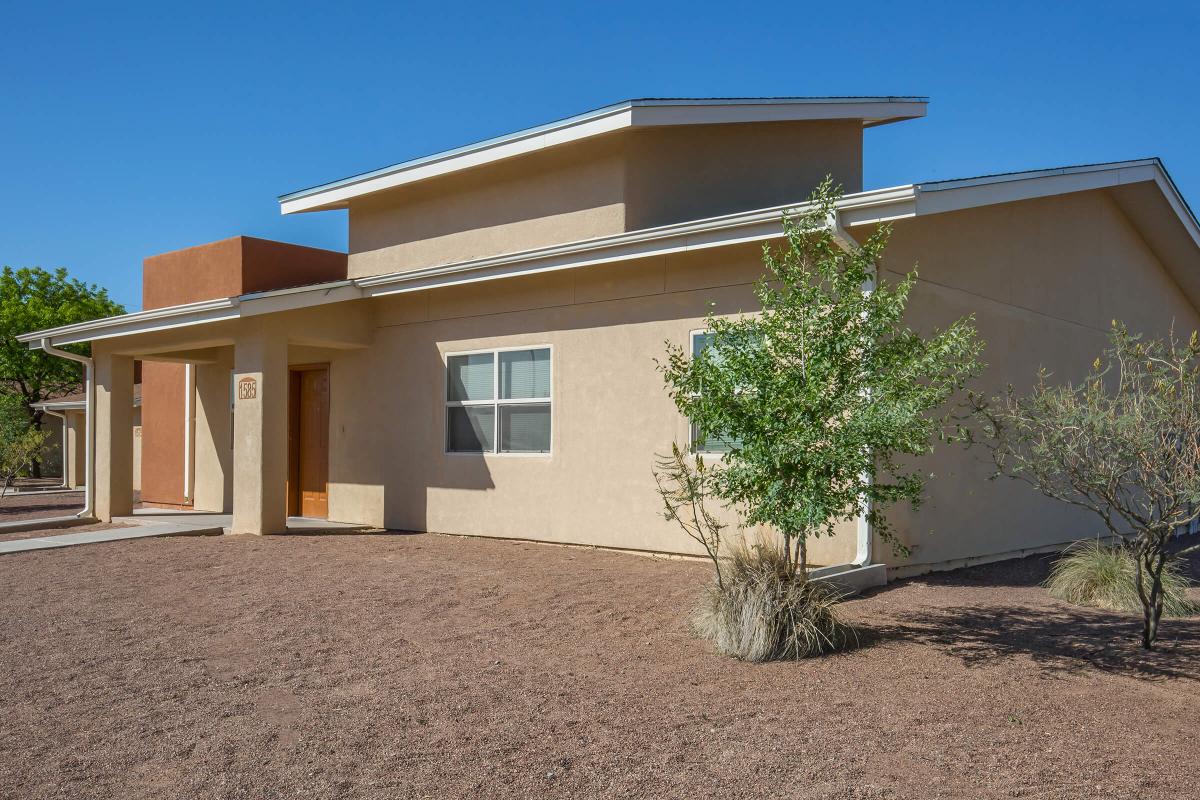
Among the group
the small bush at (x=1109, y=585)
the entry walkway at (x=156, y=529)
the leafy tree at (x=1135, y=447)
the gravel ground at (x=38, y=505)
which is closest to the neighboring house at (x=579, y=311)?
the entry walkway at (x=156, y=529)

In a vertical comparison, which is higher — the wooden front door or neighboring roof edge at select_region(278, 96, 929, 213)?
neighboring roof edge at select_region(278, 96, 929, 213)

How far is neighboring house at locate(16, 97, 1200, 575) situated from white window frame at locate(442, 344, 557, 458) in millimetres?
29

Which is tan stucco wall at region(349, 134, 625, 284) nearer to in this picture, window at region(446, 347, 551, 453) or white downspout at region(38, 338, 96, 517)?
window at region(446, 347, 551, 453)

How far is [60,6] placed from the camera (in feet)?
41.4

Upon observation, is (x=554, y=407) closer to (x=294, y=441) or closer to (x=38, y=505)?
(x=294, y=441)

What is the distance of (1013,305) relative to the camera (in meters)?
11.2

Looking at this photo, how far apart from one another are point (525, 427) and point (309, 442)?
4605 millimetres

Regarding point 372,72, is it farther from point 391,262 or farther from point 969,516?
point 969,516

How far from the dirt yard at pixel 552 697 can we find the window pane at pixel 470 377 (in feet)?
11.7

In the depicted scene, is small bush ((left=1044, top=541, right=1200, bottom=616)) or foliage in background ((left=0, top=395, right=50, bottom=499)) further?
foliage in background ((left=0, top=395, right=50, bottom=499))

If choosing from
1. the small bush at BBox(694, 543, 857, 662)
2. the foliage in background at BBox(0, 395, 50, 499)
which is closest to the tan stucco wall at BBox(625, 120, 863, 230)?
the small bush at BBox(694, 543, 857, 662)

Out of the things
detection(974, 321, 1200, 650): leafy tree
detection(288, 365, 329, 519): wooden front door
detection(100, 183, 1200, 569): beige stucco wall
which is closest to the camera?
detection(974, 321, 1200, 650): leafy tree

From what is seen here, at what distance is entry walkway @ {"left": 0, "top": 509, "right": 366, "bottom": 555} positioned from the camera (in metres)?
11.6

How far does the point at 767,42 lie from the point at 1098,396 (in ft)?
32.9
